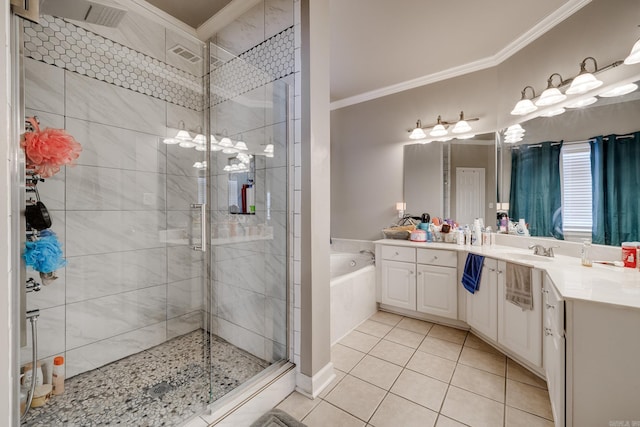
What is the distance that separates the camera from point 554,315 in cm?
141

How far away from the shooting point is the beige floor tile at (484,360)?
6.57 ft

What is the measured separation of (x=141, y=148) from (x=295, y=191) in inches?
55.3

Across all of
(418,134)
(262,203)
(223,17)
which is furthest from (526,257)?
(223,17)

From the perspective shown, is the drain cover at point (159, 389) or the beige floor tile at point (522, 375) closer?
the drain cover at point (159, 389)

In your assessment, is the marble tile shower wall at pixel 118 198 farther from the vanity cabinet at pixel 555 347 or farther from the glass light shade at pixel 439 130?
the glass light shade at pixel 439 130

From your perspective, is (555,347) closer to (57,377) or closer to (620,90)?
(620,90)

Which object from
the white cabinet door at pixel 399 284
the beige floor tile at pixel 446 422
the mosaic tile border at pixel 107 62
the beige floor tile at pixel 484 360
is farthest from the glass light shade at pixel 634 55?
the mosaic tile border at pixel 107 62

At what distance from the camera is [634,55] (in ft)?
5.47

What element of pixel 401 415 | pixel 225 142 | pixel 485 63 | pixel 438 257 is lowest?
pixel 401 415

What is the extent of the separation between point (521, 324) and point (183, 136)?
317 centimetres

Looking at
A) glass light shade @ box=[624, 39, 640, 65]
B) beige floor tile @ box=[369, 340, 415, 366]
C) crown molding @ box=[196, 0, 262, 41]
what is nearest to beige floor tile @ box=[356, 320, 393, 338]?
beige floor tile @ box=[369, 340, 415, 366]

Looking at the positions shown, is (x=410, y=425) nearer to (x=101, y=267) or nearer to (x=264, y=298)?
(x=264, y=298)

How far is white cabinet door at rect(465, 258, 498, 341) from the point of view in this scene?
2219 millimetres

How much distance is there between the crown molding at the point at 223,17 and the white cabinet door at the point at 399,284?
9.15 ft
